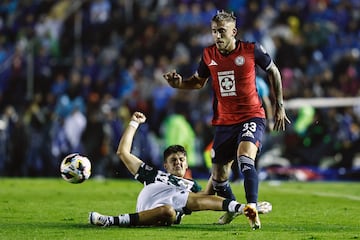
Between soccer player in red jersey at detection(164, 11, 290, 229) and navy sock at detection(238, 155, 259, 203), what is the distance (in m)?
0.17

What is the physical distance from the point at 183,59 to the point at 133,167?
15280mm

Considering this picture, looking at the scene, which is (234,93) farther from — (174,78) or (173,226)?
(173,226)

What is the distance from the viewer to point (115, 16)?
1182 inches

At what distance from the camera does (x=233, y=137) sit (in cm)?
1148

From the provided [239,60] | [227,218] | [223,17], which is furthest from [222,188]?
[223,17]

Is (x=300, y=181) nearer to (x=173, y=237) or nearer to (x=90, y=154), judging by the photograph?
(x=90, y=154)

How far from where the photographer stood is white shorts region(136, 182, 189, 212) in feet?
35.2

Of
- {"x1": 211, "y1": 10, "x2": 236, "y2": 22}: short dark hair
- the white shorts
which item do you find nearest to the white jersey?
the white shorts

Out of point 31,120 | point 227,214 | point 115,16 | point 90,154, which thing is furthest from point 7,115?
point 227,214

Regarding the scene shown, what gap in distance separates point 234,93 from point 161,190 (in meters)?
1.49

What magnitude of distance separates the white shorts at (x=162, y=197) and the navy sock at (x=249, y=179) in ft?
2.14

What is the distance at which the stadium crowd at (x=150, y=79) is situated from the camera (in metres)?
24.8

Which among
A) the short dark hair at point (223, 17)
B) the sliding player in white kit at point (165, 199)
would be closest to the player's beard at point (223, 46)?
the short dark hair at point (223, 17)

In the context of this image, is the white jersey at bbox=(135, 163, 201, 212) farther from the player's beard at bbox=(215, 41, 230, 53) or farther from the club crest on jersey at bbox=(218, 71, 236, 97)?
the player's beard at bbox=(215, 41, 230, 53)
